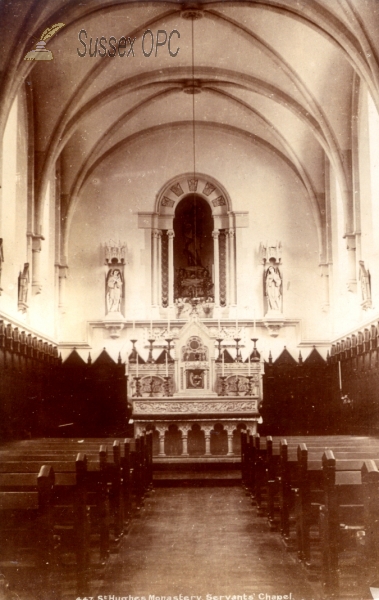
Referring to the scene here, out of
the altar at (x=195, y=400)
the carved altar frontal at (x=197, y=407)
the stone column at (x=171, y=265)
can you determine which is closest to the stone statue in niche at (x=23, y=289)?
the altar at (x=195, y=400)

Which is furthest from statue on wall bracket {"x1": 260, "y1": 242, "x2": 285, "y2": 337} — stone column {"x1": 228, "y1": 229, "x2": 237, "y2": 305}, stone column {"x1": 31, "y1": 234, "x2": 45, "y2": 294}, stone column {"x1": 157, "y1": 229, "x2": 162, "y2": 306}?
stone column {"x1": 31, "y1": 234, "x2": 45, "y2": 294}

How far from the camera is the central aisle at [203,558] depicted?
219 inches

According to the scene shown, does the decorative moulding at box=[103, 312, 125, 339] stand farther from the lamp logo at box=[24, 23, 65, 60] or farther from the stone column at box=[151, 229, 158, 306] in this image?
the lamp logo at box=[24, 23, 65, 60]

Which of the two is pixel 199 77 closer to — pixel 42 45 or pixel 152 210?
pixel 152 210

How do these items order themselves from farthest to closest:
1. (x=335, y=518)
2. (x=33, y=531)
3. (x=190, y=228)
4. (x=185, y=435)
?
(x=190, y=228)
(x=185, y=435)
(x=335, y=518)
(x=33, y=531)

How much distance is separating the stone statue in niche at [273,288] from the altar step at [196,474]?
6.15m

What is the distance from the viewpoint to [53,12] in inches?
454

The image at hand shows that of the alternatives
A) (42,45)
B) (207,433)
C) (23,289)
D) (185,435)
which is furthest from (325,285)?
(42,45)

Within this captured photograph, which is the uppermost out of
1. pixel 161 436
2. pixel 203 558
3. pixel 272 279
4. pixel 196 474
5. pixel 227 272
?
pixel 227 272

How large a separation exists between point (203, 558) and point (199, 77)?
11.9 metres

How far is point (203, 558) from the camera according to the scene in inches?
259

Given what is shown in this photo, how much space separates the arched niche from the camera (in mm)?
18438

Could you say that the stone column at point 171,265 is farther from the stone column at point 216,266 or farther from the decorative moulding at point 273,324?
the decorative moulding at point 273,324

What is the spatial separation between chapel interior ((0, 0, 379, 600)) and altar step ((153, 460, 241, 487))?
4cm
